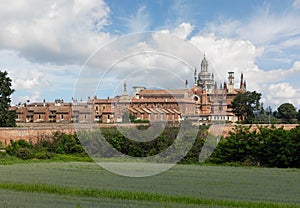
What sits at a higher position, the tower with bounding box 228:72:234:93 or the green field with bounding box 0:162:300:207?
the tower with bounding box 228:72:234:93

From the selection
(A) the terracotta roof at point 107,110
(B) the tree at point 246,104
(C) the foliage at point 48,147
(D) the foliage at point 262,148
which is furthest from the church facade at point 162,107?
(B) the tree at point 246,104

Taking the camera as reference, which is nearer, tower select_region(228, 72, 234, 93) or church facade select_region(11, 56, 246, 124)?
church facade select_region(11, 56, 246, 124)

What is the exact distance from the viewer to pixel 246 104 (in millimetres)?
91062

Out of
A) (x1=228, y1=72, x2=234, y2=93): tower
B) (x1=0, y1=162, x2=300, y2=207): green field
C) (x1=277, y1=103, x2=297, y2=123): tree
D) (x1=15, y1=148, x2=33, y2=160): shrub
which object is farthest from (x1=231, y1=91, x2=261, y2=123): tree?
(x1=0, y1=162, x2=300, y2=207): green field

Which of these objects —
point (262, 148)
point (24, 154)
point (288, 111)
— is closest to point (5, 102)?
point (24, 154)

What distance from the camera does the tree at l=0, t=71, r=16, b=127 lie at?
2074 inches

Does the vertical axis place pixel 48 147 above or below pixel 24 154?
above

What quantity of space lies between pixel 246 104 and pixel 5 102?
5383 cm

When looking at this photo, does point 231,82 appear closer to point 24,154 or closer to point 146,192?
point 24,154

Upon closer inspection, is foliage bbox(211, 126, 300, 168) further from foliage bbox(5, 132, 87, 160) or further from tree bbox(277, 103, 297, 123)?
tree bbox(277, 103, 297, 123)

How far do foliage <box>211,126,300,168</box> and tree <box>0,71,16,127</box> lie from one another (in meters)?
28.6

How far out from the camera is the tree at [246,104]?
90688 mm

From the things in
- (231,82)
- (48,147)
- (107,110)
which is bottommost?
(48,147)

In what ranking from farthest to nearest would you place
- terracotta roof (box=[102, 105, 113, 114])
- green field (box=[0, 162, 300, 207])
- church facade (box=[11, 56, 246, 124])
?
terracotta roof (box=[102, 105, 113, 114]) < church facade (box=[11, 56, 246, 124]) < green field (box=[0, 162, 300, 207])
